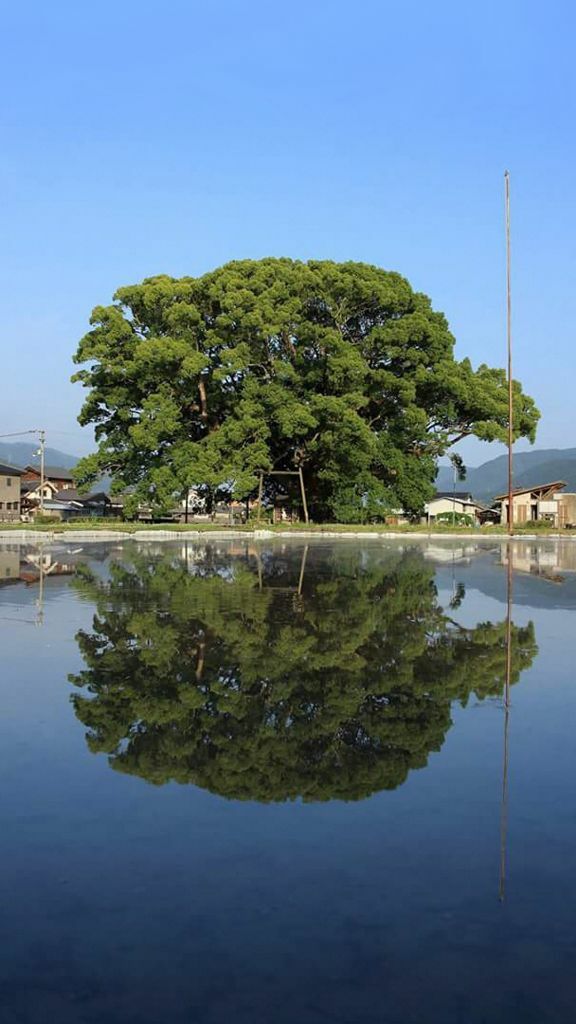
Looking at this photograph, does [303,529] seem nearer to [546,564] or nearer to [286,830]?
[546,564]

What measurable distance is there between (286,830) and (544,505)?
250 feet

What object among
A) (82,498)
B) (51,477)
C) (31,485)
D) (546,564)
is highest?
(51,477)

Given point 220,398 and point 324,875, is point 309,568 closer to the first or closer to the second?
point 324,875

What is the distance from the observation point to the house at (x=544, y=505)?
248 feet

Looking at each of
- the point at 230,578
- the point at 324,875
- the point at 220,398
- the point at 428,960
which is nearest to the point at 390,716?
the point at 324,875

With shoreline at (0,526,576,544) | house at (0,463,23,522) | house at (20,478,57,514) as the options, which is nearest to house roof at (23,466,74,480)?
house at (20,478,57,514)

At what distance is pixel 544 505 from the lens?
7725 cm

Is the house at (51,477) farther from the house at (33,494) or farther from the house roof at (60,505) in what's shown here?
the house roof at (60,505)

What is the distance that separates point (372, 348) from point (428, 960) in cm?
5369

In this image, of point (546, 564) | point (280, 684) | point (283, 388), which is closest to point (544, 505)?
point (283, 388)

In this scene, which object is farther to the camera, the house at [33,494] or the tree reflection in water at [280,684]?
the house at [33,494]

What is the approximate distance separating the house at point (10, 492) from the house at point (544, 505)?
1887 inches

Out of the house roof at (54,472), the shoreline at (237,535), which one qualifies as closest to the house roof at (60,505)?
the house roof at (54,472)

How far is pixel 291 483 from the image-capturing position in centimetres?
5825
